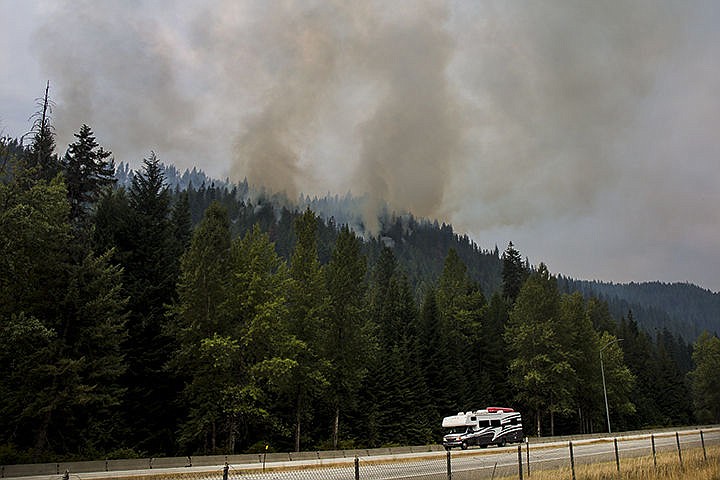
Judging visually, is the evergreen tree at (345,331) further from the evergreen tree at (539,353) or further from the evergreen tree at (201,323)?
the evergreen tree at (539,353)

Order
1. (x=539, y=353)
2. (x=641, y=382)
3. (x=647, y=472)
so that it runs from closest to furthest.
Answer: (x=647, y=472) → (x=539, y=353) → (x=641, y=382)

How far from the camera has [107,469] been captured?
81.5ft

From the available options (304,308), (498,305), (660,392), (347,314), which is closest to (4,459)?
(304,308)

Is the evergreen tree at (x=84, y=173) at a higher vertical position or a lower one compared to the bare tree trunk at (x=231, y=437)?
higher

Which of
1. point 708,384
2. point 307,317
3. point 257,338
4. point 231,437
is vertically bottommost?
point 708,384

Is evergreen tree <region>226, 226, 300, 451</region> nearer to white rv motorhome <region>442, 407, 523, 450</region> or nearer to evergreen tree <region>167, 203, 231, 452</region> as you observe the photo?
evergreen tree <region>167, 203, 231, 452</region>

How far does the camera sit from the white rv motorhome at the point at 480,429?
131ft

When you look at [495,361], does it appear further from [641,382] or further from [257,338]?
[257,338]

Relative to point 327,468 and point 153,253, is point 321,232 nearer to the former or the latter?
point 153,253

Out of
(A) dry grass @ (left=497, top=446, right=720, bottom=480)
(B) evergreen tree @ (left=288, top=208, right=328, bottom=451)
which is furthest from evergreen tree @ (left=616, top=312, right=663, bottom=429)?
(A) dry grass @ (left=497, top=446, right=720, bottom=480)

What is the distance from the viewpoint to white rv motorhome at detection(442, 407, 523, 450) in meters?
39.9

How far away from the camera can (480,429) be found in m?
A: 40.6

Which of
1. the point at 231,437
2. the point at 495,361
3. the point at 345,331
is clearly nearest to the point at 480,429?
the point at 345,331

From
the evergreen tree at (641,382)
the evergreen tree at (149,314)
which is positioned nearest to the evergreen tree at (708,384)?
the evergreen tree at (641,382)
